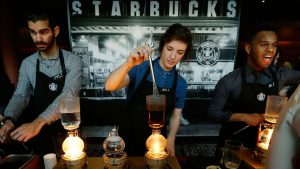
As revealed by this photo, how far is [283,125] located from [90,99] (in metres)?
5.08

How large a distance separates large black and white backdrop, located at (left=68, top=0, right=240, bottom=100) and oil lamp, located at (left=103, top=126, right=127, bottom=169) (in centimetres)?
369

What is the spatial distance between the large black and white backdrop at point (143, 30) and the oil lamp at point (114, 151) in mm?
3685

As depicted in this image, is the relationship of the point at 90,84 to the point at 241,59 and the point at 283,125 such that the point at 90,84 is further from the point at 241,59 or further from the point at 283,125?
the point at 283,125

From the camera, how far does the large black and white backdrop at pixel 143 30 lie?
512 cm

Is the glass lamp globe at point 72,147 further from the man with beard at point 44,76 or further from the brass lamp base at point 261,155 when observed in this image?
the brass lamp base at point 261,155

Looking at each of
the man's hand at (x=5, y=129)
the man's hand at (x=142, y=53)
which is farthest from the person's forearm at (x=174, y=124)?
the man's hand at (x=5, y=129)

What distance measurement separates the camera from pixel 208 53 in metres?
5.41

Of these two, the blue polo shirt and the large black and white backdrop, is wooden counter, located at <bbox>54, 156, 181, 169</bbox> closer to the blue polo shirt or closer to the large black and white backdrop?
the blue polo shirt

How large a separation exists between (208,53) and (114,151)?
4.17 meters

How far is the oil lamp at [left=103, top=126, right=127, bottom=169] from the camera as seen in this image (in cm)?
166

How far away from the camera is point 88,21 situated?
17.0 feet

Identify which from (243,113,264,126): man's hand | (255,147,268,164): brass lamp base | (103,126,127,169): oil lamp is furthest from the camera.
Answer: (243,113,264,126): man's hand

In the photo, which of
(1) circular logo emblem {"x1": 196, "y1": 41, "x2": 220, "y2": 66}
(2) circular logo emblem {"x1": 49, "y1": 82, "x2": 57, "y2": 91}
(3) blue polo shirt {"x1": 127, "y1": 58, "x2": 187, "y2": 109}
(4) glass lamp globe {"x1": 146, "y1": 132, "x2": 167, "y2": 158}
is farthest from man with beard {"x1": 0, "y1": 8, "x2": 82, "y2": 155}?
(1) circular logo emblem {"x1": 196, "y1": 41, "x2": 220, "y2": 66}

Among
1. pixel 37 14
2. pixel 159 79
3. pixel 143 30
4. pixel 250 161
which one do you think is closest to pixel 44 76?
pixel 37 14
